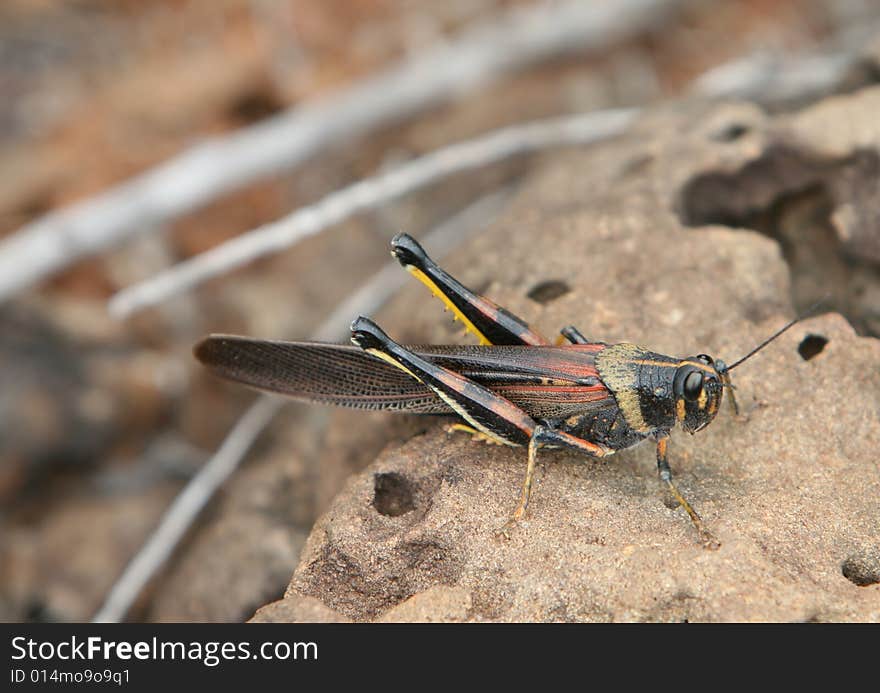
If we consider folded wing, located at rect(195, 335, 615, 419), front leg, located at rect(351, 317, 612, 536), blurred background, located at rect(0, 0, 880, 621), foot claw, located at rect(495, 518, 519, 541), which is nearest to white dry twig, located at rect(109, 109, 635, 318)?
blurred background, located at rect(0, 0, 880, 621)

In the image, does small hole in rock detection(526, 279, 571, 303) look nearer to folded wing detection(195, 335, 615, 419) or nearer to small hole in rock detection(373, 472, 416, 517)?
folded wing detection(195, 335, 615, 419)

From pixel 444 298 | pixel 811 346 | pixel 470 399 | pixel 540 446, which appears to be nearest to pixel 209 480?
pixel 444 298

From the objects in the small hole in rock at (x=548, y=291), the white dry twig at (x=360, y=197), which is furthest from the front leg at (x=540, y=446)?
the white dry twig at (x=360, y=197)

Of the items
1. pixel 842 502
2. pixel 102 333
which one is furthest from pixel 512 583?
pixel 102 333

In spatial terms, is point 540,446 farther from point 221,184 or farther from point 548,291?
point 221,184

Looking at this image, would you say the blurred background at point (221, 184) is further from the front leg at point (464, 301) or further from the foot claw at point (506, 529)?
the foot claw at point (506, 529)
